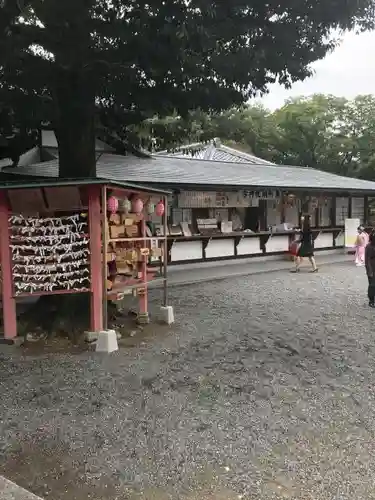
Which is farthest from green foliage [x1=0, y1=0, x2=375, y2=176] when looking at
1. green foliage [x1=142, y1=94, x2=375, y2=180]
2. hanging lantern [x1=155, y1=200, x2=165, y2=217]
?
green foliage [x1=142, y1=94, x2=375, y2=180]

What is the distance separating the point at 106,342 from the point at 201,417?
2.35 meters

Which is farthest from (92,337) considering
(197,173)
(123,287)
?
(197,173)

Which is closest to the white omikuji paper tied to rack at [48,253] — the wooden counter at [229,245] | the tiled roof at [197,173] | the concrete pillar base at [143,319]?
the concrete pillar base at [143,319]

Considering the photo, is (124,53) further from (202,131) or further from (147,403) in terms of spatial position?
(202,131)

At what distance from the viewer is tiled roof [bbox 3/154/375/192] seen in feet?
42.2

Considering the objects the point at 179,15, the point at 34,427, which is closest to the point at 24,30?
the point at 179,15

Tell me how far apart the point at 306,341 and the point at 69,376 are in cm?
327

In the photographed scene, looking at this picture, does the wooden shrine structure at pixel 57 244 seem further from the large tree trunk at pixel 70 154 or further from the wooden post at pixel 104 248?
the large tree trunk at pixel 70 154

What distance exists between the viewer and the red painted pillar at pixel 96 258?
21.5 ft

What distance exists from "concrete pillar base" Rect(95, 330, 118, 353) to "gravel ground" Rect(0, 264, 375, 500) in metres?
0.14

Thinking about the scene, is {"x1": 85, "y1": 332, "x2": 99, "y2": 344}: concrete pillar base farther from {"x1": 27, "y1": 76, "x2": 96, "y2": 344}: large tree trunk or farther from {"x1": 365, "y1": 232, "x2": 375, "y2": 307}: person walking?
{"x1": 365, "y1": 232, "x2": 375, "y2": 307}: person walking

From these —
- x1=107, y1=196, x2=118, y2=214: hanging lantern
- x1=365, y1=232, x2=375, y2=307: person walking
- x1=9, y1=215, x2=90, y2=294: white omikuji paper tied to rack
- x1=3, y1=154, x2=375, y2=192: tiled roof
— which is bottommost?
x1=365, y1=232, x2=375, y2=307: person walking

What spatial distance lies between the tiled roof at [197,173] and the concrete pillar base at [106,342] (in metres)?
6.38

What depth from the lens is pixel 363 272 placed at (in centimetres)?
1443
